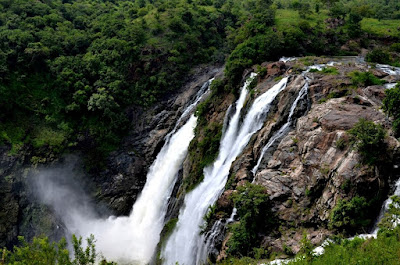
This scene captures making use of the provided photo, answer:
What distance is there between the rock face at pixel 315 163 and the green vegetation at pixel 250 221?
0.50 meters

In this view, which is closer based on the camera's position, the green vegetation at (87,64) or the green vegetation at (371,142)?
the green vegetation at (371,142)

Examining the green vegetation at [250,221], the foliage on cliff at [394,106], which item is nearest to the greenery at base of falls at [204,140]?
the green vegetation at [250,221]

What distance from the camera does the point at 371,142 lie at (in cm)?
1479

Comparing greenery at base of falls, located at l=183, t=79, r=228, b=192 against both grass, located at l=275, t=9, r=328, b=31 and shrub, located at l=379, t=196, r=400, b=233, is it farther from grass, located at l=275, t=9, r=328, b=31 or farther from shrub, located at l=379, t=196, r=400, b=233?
shrub, located at l=379, t=196, r=400, b=233

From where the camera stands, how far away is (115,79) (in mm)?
40094

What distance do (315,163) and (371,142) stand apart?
3.14 m

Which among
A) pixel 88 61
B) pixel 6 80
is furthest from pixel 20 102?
pixel 88 61

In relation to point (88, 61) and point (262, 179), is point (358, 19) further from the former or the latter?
point (88, 61)

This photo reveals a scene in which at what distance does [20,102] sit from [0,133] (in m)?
4.30

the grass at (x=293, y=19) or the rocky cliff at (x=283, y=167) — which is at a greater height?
the grass at (x=293, y=19)

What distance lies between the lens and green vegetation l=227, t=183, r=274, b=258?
675 inches

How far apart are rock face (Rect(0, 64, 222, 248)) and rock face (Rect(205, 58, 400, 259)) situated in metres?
16.3

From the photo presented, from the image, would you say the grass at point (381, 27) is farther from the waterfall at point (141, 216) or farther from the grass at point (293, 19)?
the waterfall at point (141, 216)

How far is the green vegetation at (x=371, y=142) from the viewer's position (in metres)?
14.9
